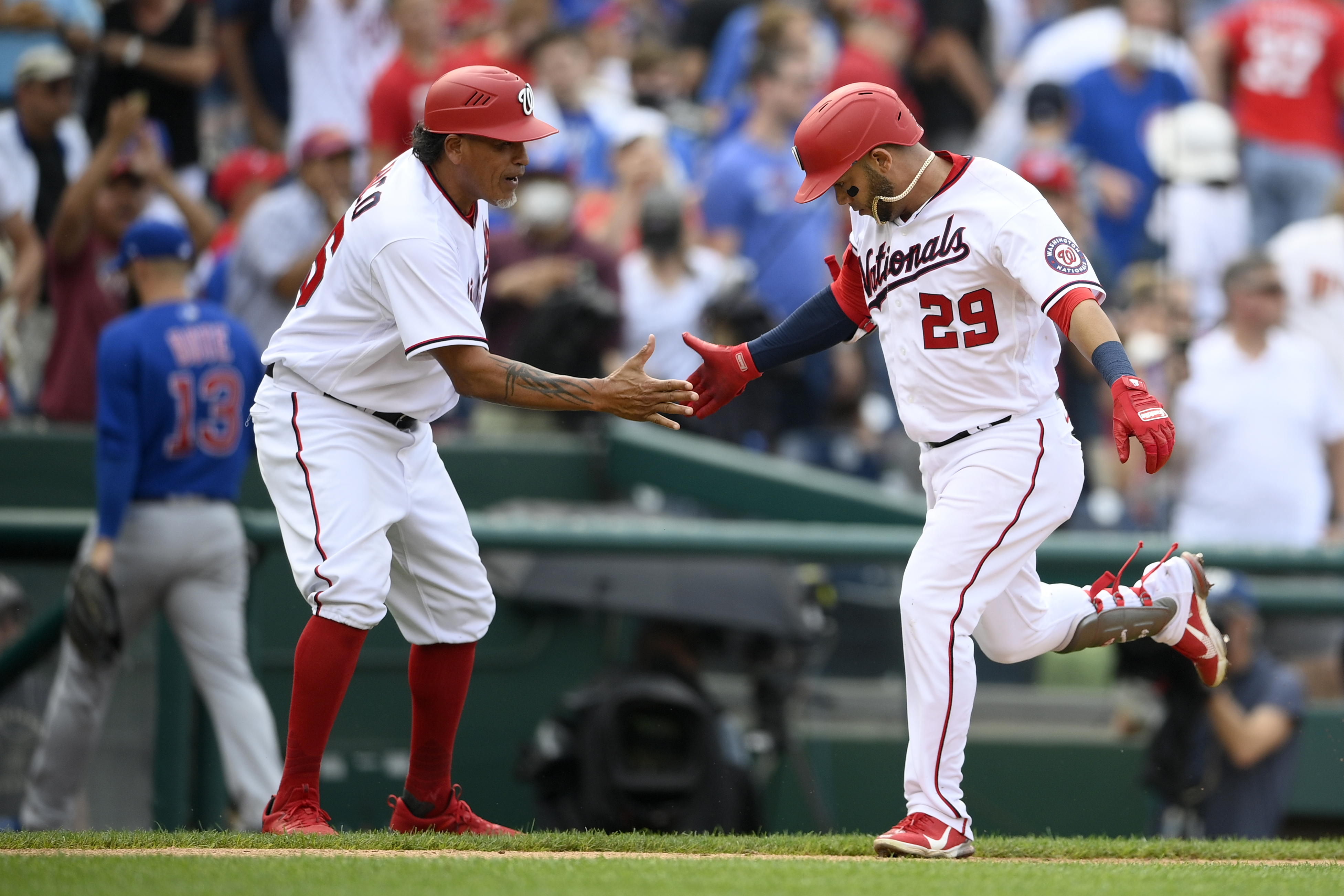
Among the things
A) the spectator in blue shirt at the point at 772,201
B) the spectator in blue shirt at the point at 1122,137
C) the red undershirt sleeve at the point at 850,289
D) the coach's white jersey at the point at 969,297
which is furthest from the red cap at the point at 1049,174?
the coach's white jersey at the point at 969,297

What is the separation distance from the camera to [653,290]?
27.7 feet

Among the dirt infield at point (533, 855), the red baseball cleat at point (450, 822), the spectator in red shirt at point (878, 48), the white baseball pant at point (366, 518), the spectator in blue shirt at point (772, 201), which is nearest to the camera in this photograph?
the dirt infield at point (533, 855)

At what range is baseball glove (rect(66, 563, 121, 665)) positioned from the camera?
20.0 ft

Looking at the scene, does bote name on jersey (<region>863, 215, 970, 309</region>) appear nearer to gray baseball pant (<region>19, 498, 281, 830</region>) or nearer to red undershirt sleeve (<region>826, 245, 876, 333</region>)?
red undershirt sleeve (<region>826, 245, 876, 333</region>)

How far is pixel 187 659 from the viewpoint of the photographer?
255 inches

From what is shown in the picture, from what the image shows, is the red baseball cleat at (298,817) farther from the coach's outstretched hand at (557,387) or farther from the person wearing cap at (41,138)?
the person wearing cap at (41,138)

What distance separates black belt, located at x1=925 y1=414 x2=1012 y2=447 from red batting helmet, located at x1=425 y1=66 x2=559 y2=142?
1308 mm

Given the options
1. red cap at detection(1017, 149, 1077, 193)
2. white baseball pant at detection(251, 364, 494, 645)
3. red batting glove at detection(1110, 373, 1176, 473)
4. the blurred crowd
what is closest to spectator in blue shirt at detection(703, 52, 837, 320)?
the blurred crowd

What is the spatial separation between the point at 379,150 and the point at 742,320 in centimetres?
223

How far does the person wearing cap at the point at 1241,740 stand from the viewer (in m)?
6.65

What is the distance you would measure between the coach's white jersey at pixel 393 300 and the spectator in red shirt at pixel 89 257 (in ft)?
11.5

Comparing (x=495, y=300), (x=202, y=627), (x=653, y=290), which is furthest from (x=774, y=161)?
(x=202, y=627)

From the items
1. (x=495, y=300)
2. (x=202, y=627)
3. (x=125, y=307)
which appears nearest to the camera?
(x=202, y=627)

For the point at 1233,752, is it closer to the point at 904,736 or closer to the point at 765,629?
the point at 904,736
